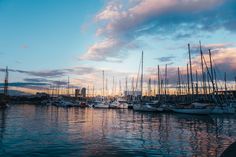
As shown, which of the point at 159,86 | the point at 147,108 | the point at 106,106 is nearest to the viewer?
the point at 147,108

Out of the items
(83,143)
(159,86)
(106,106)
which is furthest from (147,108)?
(83,143)

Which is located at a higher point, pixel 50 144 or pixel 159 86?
pixel 159 86

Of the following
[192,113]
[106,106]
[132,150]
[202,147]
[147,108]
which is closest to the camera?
[132,150]

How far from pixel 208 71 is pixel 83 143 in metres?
61.2

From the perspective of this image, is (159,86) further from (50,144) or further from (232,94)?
(50,144)

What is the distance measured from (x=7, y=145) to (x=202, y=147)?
17.4 m

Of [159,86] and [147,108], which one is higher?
[159,86]

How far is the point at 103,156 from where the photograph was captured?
2036 cm

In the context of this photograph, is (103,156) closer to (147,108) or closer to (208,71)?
(208,71)

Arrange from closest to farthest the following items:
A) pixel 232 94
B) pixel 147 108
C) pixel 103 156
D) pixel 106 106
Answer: pixel 103 156 < pixel 147 108 < pixel 232 94 < pixel 106 106

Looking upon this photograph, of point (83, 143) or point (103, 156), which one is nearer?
point (103, 156)

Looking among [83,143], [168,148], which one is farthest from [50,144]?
[168,148]

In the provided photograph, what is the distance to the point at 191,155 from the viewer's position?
829 inches

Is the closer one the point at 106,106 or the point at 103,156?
the point at 103,156
